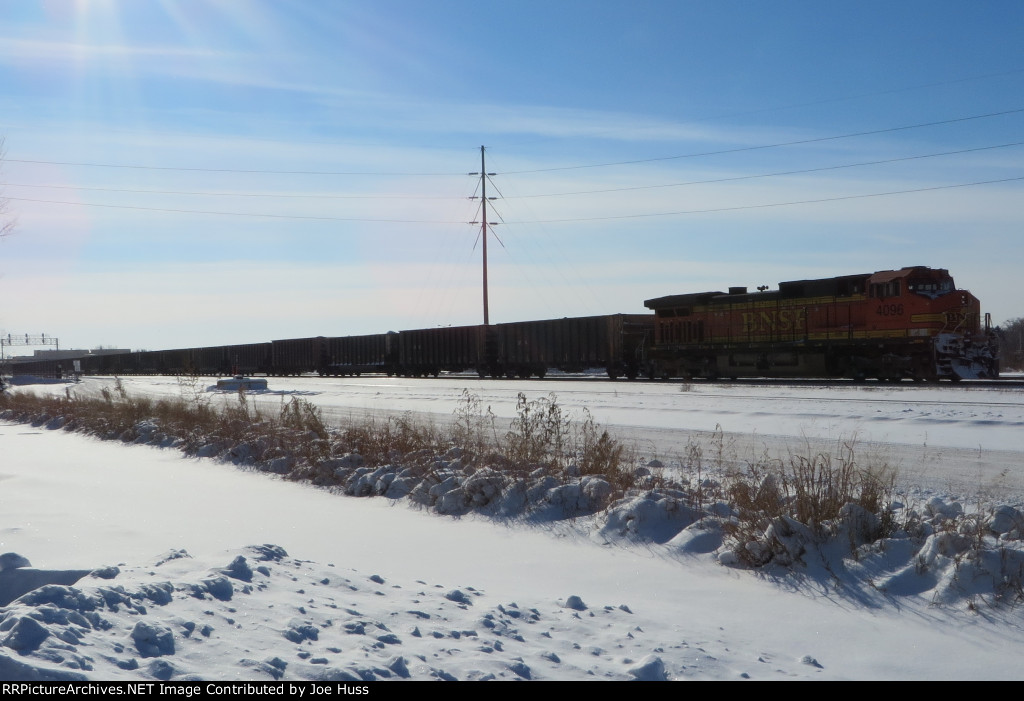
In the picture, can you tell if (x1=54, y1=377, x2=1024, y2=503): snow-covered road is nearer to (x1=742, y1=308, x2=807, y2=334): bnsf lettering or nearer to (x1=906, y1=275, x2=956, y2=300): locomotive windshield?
(x1=906, y1=275, x2=956, y2=300): locomotive windshield

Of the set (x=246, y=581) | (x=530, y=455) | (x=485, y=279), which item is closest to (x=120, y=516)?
(x=246, y=581)

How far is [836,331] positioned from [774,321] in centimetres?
275

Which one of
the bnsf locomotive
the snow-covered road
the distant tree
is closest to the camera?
the snow-covered road

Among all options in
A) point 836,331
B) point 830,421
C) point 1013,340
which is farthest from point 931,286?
point 1013,340

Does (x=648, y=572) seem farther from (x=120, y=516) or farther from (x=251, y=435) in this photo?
(x=251, y=435)

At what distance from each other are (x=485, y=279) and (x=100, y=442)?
3434 centimetres

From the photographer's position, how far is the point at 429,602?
16.0 feet

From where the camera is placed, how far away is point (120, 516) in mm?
7848

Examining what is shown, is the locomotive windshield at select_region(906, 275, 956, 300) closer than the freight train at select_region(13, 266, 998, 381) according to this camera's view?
No

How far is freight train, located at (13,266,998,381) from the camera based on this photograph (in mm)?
26016

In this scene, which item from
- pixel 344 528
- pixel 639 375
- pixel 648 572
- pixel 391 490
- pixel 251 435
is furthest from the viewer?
pixel 639 375

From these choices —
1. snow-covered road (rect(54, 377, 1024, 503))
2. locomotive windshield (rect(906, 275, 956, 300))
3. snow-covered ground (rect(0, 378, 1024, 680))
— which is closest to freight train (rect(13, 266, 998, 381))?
locomotive windshield (rect(906, 275, 956, 300))

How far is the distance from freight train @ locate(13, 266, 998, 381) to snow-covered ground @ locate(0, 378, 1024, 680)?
12.1 m
